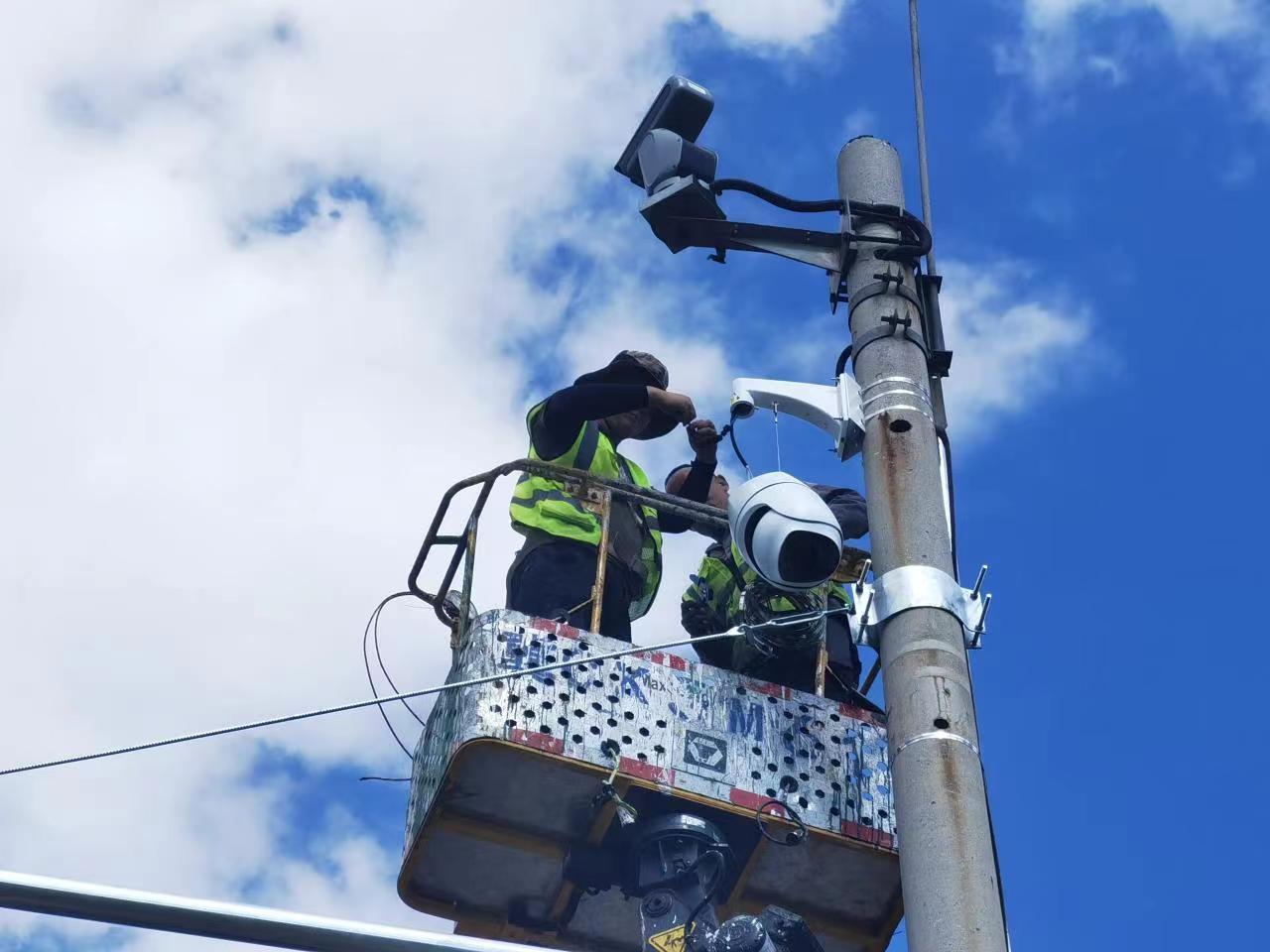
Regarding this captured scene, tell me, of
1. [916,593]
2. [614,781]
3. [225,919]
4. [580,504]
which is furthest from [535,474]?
[225,919]

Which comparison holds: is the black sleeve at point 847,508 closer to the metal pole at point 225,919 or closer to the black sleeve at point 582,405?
the black sleeve at point 582,405

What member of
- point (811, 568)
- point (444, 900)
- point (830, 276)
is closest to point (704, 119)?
point (830, 276)

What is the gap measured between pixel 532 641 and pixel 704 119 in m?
2.26

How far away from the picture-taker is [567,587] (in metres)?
8.35

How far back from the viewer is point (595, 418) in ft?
28.4

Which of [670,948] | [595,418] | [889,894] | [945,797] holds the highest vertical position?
[595,418]

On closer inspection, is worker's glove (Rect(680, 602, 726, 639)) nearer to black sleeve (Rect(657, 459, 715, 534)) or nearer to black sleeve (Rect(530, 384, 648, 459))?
black sleeve (Rect(657, 459, 715, 534))

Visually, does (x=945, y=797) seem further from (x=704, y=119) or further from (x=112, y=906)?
(x=704, y=119)

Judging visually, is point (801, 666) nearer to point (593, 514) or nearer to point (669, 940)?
point (593, 514)

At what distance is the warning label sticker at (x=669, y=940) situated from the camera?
24.6 ft

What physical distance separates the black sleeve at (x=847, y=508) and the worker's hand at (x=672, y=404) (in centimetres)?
71

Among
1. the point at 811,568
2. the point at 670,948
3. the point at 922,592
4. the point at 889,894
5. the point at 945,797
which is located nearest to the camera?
the point at 945,797

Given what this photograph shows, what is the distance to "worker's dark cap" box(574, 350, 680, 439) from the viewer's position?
8.91 metres

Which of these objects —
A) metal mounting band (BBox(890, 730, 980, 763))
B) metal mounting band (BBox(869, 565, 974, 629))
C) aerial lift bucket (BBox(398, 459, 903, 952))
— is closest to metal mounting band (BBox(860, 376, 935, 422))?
metal mounting band (BBox(869, 565, 974, 629))
